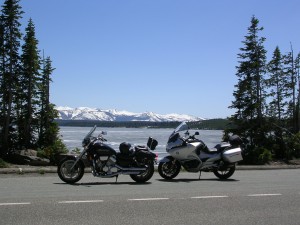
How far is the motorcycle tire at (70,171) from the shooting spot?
35.2ft

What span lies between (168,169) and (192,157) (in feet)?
2.62

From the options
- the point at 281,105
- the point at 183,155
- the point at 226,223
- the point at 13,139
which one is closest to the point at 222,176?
the point at 183,155

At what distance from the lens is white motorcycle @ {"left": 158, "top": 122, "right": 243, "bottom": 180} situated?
40.0 ft

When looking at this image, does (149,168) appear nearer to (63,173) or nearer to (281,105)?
(63,173)

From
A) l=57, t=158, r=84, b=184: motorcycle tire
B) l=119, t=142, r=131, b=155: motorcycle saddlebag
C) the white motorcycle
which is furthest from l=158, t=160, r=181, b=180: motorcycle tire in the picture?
l=57, t=158, r=84, b=184: motorcycle tire

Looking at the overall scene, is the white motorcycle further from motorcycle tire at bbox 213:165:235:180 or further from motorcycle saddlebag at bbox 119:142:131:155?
motorcycle saddlebag at bbox 119:142:131:155

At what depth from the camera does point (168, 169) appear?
12234 mm

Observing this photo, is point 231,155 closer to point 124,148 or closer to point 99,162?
point 124,148

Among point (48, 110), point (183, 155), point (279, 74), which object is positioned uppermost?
point (279, 74)

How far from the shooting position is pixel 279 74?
50.7 metres

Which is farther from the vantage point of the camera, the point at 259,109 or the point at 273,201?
the point at 259,109

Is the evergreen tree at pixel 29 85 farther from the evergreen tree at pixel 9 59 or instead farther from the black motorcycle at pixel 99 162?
the black motorcycle at pixel 99 162

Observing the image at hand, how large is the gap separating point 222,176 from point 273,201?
4.30 metres

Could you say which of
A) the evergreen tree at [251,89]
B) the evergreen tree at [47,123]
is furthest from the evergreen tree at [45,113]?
the evergreen tree at [251,89]
